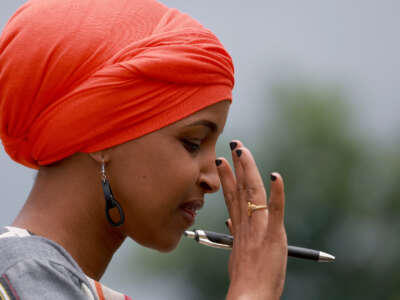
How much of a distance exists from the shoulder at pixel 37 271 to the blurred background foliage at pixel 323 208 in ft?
24.4

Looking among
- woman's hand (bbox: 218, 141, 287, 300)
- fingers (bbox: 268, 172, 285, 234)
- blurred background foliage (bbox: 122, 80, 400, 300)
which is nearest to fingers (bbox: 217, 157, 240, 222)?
woman's hand (bbox: 218, 141, 287, 300)

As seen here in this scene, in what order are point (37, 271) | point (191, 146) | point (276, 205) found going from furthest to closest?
1. point (191, 146)
2. point (276, 205)
3. point (37, 271)

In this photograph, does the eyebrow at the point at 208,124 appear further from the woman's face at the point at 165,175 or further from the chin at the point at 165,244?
the chin at the point at 165,244

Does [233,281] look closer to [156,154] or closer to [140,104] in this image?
[156,154]

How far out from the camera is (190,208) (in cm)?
197

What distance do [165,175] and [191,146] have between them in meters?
0.12

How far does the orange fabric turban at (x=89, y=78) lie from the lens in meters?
1.86

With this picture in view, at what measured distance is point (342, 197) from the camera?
10484mm

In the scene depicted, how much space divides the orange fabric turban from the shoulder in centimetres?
27

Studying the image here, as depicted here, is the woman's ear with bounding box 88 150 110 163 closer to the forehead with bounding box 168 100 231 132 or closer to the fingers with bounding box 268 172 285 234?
the forehead with bounding box 168 100 231 132

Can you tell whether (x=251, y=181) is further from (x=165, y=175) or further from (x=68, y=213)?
(x=68, y=213)

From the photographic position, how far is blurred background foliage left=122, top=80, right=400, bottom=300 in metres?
9.77

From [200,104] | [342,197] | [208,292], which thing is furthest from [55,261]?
[342,197]

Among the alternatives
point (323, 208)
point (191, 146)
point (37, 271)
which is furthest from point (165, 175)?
point (323, 208)
